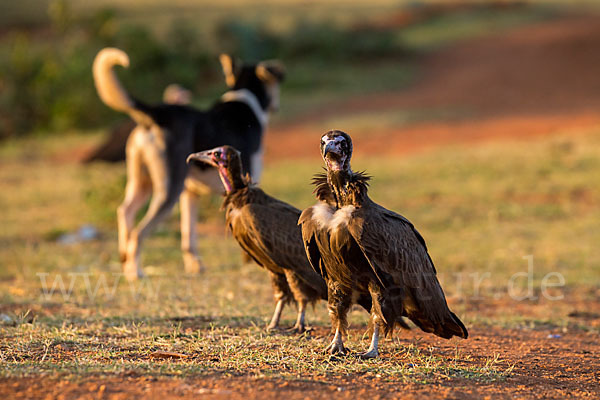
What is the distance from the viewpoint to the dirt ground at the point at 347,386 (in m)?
3.94

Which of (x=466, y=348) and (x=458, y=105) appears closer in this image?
(x=466, y=348)

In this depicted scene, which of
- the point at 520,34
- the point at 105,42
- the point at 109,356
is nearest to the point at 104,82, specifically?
the point at 109,356

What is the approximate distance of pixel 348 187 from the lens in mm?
4625

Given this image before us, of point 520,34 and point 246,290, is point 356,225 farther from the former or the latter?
point 520,34

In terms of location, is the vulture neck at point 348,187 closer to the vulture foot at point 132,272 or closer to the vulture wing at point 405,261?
the vulture wing at point 405,261

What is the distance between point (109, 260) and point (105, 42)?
532 inches

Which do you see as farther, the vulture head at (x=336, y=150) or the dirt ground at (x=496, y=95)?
the dirt ground at (x=496, y=95)

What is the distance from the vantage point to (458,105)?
21.6m

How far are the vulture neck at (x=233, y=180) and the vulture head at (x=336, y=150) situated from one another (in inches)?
54.5

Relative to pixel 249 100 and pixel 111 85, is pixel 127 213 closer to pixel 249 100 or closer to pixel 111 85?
pixel 111 85

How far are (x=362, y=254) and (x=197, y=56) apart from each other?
21.7 metres

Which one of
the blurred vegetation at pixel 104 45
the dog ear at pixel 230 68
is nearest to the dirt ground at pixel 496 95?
the blurred vegetation at pixel 104 45

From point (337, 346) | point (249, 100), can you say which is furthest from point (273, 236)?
point (249, 100)

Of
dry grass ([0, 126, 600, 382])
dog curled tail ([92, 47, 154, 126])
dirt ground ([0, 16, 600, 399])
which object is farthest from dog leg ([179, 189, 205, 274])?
dirt ground ([0, 16, 600, 399])
